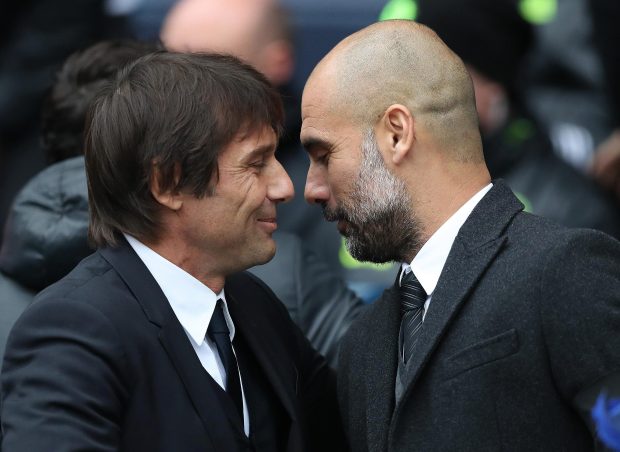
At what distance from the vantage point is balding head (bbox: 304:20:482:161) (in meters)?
3.21

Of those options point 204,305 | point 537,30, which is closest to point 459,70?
point 204,305

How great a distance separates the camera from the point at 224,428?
117 inches

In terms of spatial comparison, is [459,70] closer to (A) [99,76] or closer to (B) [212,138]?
(B) [212,138]

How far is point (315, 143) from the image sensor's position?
3.35 metres

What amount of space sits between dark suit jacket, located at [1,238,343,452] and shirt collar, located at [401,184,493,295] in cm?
47

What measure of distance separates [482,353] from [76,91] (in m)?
1.51

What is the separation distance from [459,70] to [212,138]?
67 cm

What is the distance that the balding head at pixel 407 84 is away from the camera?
3.21 metres

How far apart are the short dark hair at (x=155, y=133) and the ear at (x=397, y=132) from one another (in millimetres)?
310

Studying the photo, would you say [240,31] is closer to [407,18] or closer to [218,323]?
[407,18]

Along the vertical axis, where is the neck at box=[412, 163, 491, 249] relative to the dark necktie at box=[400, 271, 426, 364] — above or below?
above

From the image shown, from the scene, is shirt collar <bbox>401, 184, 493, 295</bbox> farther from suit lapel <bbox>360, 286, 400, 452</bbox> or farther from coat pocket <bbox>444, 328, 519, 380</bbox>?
coat pocket <bbox>444, 328, 519, 380</bbox>

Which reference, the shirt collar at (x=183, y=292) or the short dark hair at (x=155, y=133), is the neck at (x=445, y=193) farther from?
the shirt collar at (x=183, y=292)

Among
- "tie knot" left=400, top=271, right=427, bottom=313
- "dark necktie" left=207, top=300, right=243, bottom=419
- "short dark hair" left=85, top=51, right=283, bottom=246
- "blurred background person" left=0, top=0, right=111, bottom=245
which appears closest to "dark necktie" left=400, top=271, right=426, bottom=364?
"tie knot" left=400, top=271, right=427, bottom=313
